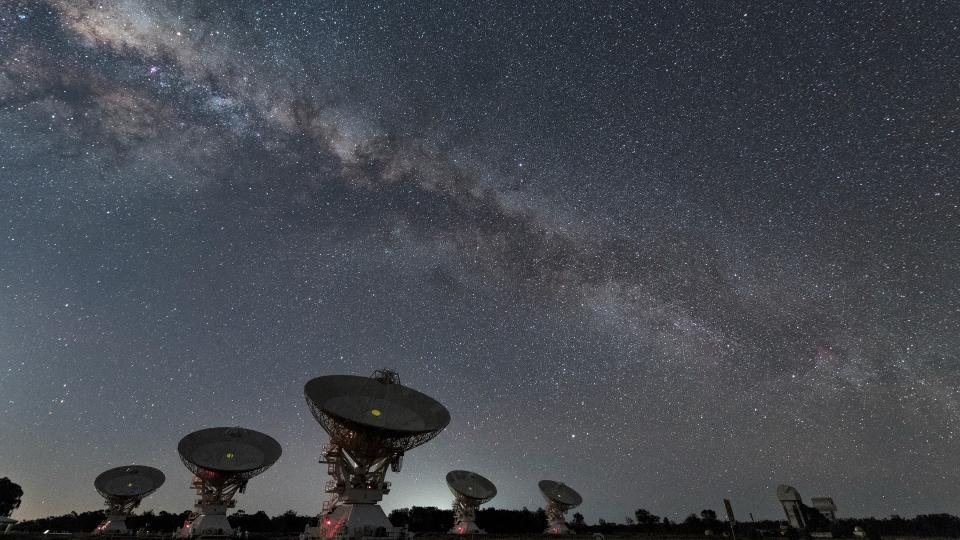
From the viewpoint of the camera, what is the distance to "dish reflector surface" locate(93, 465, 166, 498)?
182 ft

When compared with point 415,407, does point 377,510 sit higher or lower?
lower

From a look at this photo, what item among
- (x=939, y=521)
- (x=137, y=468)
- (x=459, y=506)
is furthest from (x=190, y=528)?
(x=939, y=521)

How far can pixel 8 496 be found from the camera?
88.8 m

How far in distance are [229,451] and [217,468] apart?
214cm

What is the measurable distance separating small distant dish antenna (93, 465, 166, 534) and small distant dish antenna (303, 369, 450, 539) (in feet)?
109

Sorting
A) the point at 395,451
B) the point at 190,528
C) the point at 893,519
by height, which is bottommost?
the point at 893,519

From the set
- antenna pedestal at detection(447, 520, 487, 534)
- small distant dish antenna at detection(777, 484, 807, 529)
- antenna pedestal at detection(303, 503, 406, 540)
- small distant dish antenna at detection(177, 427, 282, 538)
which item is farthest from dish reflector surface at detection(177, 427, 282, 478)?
small distant dish antenna at detection(777, 484, 807, 529)

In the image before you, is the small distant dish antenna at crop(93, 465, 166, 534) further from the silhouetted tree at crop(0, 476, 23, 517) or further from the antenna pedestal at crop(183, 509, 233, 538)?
the silhouetted tree at crop(0, 476, 23, 517)

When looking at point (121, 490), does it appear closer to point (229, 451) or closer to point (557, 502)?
point (229, 451)

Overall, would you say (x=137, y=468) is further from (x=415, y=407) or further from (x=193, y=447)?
(x=415, y=407)

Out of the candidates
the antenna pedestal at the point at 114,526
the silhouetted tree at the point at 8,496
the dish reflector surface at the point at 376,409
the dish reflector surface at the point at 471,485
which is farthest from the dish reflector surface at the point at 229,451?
the silhouetted tree at the point at 8,496

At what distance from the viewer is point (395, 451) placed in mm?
34875

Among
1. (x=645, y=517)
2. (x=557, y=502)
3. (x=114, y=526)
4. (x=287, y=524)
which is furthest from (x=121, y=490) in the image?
(x=645, y=517)

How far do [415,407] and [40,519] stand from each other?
99.0 meters
